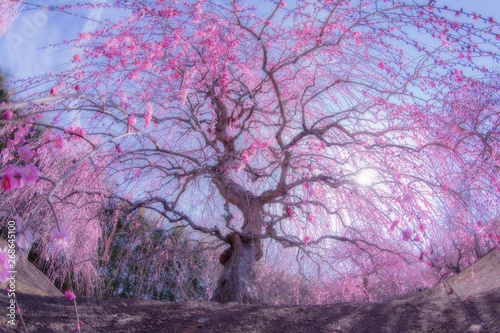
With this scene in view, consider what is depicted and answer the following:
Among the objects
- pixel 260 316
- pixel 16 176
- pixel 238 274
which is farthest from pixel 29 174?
pixel 238 274

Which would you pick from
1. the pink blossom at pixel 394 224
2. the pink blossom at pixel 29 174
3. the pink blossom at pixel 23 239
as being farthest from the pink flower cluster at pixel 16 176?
the pink blossom at pixel 394 224

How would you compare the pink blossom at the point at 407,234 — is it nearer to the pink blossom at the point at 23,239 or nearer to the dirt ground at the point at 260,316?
the dirt ground at the point at 260,316

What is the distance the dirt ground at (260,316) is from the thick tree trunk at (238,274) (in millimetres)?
709

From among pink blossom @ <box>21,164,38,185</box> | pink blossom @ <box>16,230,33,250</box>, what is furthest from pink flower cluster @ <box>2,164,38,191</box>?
pink blossom @ <box>16,230,33,250</box>

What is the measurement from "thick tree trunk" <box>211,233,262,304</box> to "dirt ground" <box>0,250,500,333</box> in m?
0.71

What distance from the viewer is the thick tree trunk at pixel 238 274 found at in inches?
162

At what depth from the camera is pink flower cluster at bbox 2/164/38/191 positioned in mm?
1761

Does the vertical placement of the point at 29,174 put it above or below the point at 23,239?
above

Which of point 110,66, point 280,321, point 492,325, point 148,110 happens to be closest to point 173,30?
point 110,66

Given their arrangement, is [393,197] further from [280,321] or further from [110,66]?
[110,66]

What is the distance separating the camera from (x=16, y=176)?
1781mm

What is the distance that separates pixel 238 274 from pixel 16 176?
272cm

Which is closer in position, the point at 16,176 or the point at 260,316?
the point at 16,176

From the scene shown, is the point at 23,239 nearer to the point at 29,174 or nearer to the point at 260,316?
the point at 29,174
